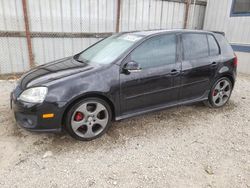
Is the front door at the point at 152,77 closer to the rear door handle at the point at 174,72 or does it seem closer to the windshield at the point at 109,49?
the rear door handle at the point at 174,72

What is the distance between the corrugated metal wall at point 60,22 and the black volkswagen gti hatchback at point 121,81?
283 cm

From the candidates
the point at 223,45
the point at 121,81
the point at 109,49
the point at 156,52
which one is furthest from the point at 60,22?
the point at 223,45

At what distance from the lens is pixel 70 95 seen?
2713 mm

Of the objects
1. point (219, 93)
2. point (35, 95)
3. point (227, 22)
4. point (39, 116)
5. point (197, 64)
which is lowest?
point (219, 93)

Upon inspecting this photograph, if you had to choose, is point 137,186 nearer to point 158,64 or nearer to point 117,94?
point 117,94

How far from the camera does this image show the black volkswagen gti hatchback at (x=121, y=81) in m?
2.72

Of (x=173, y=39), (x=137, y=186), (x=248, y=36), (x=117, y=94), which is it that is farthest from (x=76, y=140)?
(x=248, y=36)

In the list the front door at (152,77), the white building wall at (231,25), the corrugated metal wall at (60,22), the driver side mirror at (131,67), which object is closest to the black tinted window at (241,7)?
the white building wall at (231,25)

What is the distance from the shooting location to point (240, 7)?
23.9 ft

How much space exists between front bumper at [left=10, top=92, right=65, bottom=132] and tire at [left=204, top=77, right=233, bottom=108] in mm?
2775

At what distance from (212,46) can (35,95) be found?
10.1 feet

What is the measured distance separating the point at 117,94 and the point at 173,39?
1.33 m

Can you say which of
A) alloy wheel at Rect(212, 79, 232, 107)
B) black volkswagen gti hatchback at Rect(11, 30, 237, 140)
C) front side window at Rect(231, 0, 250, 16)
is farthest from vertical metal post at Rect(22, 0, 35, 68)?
front side window at Rect(231, 0, 250, 16)

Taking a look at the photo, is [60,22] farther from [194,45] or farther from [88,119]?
[88,119]
